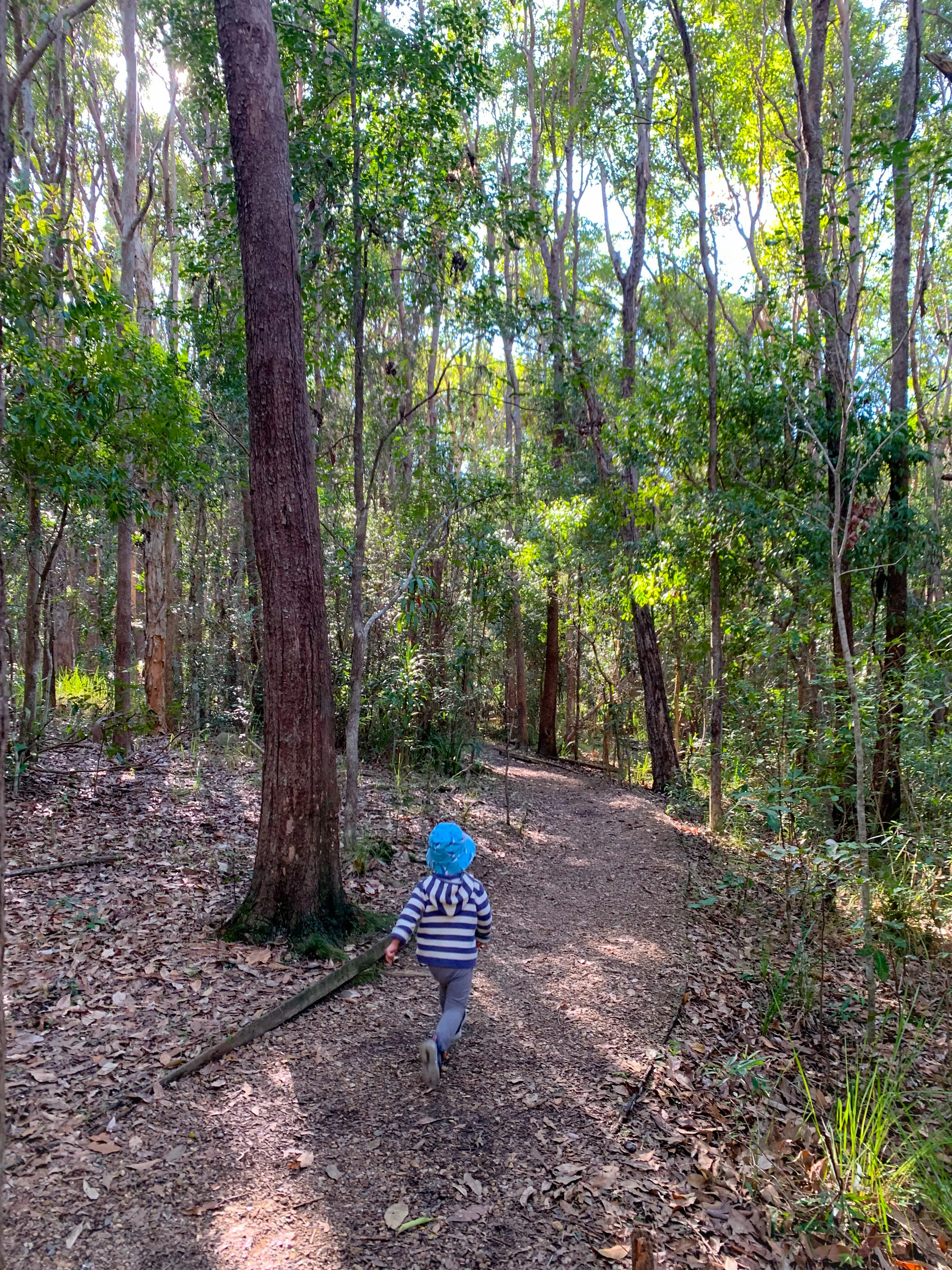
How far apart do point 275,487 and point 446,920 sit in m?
3.01

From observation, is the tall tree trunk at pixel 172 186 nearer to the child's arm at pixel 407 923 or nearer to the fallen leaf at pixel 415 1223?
the child's arm at pixel 407 923

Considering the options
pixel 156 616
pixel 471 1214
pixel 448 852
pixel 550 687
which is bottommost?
pixel 471 1214

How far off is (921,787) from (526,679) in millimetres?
15095

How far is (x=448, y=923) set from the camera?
4016 millimetres

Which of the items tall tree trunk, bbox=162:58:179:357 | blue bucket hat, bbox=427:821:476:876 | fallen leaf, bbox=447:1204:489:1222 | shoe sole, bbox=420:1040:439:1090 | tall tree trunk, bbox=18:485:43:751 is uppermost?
tall tree trunk, bbox=162:58:179:357

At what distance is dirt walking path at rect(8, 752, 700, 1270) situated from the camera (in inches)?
113

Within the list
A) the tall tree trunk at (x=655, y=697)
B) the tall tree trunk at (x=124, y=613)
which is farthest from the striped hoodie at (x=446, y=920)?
the tall tree trunk at (x=655, y=697)

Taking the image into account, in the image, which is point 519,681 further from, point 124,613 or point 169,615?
point 124,613

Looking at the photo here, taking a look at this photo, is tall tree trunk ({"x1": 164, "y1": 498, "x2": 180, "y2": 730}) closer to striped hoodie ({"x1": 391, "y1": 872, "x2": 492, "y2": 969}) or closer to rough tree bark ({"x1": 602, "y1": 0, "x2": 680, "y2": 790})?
rough tree bark ({"x1": 602, "y1": 0, "x2": 680, "y2": 790})

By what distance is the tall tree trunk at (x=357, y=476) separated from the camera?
21.9 ft

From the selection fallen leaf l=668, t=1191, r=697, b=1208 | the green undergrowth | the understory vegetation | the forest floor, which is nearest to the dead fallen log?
the forest floor

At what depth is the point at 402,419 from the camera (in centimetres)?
730

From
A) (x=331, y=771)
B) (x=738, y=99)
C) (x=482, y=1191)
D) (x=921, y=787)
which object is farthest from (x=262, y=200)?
(x=738, y=99)

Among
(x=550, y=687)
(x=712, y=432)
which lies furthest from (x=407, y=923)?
(x=550, y=687)
